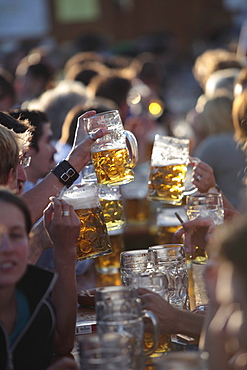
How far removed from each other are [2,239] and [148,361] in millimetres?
444

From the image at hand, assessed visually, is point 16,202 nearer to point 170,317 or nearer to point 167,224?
point 170,317

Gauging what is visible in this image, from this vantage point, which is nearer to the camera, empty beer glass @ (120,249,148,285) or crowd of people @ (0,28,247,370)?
crowd of people @ (0,28,247,370)

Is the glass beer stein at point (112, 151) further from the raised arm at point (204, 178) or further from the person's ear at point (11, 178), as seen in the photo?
the raised arm at point (204, 178)

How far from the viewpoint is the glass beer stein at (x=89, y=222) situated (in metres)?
2.09

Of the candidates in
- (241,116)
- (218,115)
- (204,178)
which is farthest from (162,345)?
(218,115)

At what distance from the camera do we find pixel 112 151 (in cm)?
218

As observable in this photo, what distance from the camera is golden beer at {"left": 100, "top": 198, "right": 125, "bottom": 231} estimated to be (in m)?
2.43

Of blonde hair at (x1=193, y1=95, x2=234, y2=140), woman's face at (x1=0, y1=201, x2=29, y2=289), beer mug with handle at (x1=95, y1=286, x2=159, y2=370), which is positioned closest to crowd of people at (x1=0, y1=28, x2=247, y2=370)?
woman's face at (x1=0, y1=201, x2=29, y2=289)

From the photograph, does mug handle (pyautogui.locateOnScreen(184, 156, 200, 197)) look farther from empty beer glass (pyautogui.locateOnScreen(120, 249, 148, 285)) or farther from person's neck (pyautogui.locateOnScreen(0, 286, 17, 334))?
person's neck (pyautogui.locateOnScreen(0, 286, 17, 334))

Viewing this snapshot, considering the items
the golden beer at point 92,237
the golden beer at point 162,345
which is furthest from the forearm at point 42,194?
the golden beer at point 162,345

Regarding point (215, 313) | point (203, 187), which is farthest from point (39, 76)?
point (215, 313)

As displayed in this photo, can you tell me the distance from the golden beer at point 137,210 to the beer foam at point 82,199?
2293 mm

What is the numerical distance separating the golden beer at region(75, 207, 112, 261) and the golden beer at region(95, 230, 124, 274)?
0.96m

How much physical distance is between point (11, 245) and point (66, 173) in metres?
0.82
